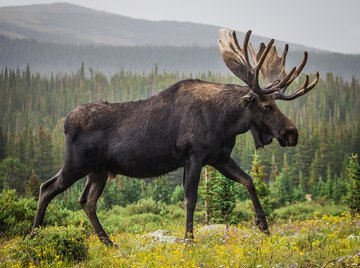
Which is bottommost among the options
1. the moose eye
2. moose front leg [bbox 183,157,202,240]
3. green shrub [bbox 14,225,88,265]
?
green shrub [bbox 14,225,88,265]

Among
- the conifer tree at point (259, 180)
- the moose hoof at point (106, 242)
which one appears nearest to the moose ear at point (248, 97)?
the moose hoof at point (106, 242)

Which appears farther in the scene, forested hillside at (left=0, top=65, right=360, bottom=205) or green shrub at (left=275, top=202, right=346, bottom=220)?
forested hillside at (left=0, top=65, right=360, bottom=205)

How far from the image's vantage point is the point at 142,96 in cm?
17650

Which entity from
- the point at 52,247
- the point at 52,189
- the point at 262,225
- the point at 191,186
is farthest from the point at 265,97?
the point at 52,247

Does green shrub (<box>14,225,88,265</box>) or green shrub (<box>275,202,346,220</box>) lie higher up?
green shrub (<box>14,225,88,265</box>)

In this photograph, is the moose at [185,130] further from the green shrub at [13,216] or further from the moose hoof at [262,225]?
the green shrub at [13,216]

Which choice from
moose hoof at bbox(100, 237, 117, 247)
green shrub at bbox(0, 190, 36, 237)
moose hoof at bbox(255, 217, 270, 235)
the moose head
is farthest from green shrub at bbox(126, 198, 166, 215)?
the moose head

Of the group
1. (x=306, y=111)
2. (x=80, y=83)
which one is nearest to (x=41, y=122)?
(x=80, y=83)

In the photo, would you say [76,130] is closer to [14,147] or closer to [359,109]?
[14,147]

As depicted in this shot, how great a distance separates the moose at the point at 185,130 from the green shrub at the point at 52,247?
3.78 ft

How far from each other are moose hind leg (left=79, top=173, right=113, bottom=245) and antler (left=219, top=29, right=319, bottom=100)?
264 cm

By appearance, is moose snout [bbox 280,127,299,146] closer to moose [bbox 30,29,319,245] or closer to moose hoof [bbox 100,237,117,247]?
moose [bbox 30,29,319,245]

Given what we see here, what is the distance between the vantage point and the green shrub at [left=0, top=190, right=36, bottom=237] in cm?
1015

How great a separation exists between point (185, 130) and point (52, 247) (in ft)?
7.86
